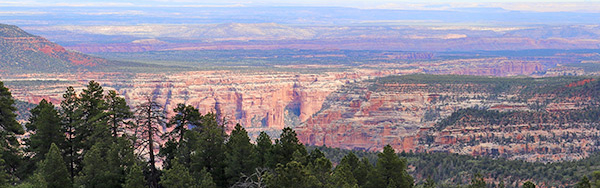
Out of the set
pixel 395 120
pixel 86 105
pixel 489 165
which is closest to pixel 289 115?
pixel 395 120

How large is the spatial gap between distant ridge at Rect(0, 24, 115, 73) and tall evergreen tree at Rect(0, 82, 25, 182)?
85.3 meters

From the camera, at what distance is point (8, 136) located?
3878 centimetres

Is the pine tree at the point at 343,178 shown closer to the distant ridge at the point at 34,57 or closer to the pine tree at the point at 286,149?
the pine tree at the point at 286,149

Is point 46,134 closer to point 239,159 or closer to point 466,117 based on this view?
point 239,159

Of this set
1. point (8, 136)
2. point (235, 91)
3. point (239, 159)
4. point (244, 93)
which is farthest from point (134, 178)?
point (244, 93)

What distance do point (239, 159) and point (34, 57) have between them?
102284 mm

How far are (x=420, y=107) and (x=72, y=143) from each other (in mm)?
55160

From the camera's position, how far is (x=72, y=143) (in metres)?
38.3

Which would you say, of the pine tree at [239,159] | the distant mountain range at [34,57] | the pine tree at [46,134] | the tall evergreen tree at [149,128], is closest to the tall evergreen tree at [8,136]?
the pine tree at [46,134]

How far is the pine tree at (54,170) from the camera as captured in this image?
33.5m

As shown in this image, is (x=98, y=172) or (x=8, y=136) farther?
(x=8, y=136)

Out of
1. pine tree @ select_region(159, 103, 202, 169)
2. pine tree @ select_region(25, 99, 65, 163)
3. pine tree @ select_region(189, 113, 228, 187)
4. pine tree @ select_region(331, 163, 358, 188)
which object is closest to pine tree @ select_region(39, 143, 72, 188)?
pine tree @ select_region(25, 99, 65, 163)

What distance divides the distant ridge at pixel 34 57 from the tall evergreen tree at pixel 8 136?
85.3 metres

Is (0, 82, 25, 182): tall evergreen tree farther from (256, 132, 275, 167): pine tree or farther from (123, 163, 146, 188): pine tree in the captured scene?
(256, 132, 275, 167): pine tree
